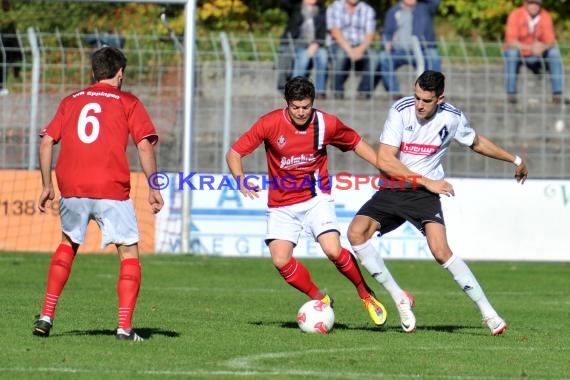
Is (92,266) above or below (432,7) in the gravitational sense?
below

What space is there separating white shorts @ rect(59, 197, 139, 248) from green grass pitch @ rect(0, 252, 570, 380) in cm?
73

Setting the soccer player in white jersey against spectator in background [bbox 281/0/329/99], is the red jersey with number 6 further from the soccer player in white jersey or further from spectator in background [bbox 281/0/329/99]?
spectator in background [bbox 281/0/329/99]

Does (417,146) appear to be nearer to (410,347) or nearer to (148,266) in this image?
(410,347)

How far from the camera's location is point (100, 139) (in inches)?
352

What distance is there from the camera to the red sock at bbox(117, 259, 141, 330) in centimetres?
893

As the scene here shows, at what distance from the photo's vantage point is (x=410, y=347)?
9195 millimetres

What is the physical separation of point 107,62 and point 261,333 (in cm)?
240

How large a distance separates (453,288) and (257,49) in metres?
6.16

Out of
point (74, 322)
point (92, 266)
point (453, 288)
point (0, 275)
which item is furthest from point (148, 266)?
point (74, 322)

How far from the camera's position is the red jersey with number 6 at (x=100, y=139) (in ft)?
29.4

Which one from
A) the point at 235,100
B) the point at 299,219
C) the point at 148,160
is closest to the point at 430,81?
the point at 299,219

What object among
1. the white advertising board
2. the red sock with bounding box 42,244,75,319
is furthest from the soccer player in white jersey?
the white advertising board

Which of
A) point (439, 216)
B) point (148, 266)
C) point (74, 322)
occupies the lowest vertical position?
point (148, 266)

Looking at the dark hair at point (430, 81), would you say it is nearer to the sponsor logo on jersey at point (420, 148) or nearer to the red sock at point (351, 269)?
the sponsor logo on jersey at point (420, 148)
